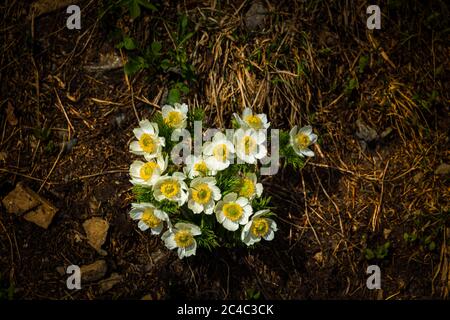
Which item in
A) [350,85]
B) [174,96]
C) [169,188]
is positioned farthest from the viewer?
[350,85]

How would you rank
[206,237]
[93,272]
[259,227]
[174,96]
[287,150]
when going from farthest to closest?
[174,96] → [93,272] → [287,150] → [206,237] → [259,227]

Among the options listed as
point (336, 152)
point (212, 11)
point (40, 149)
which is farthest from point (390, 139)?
point (40, 149)

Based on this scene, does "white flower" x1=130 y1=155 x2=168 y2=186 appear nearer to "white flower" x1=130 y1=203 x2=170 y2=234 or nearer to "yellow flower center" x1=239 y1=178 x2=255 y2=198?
"white flower" x1=130 y1=203 x2=170 y2=234

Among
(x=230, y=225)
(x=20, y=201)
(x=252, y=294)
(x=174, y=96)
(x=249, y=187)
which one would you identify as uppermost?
(x=174, y=96)

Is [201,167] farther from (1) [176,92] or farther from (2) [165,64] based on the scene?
(2) [165,64]

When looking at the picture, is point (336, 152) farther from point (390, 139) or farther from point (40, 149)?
point (40, 149)

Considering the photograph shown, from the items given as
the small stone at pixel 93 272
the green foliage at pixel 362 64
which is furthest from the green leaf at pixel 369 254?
the small stone at pixel 93 272

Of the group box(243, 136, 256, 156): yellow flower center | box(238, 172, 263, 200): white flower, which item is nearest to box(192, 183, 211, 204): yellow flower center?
box(238, 172, 263, 200): white flower

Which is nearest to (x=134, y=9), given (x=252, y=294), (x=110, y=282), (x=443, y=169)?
(x=110, y=282)
